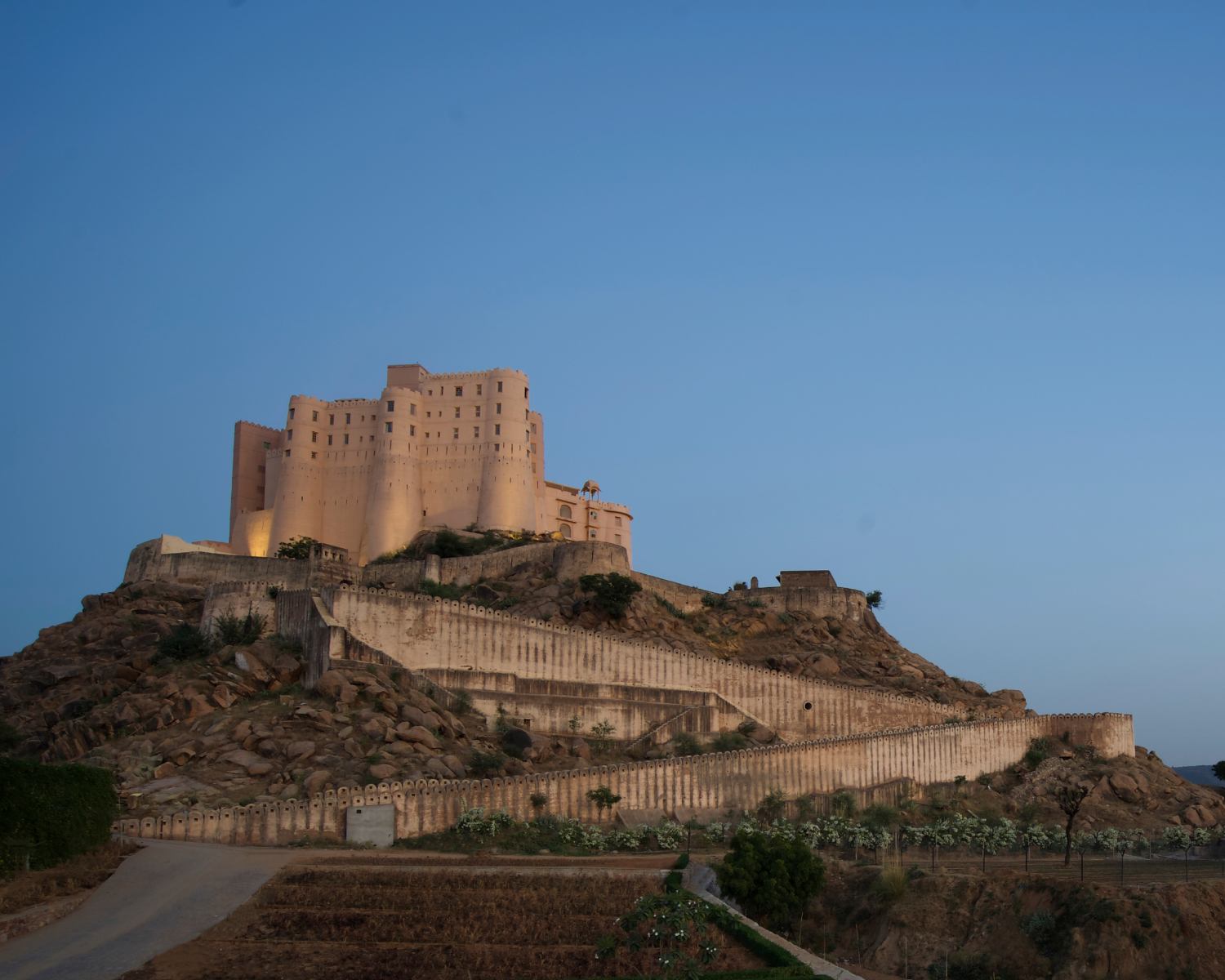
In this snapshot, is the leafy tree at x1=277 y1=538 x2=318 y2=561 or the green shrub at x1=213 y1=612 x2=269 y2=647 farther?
the leafy tree at x1=277 y1=538 x2=318 y2=561

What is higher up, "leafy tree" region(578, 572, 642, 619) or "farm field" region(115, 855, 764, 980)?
"leafy tree" region(578, 572, 642, 619)

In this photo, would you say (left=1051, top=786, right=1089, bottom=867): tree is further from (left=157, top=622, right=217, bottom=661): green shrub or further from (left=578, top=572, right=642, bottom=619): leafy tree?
(left=157, top=622, right=217, bottom=661): green shrub

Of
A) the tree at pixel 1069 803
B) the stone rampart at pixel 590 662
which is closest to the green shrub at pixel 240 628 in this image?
the stone rampart at pixel 590 662

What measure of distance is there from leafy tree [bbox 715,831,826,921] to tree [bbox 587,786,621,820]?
7313 millimetres

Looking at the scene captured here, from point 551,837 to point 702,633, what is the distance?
2373 cm

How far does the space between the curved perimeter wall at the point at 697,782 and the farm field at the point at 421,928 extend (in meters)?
3.00

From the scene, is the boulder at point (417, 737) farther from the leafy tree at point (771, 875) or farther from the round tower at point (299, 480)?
the round tower at point (299, 480)

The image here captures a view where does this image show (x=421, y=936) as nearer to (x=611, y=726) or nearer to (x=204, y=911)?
(x=204, y=911)

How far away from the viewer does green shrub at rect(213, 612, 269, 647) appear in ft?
125

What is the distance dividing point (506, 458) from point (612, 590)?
15275 mm

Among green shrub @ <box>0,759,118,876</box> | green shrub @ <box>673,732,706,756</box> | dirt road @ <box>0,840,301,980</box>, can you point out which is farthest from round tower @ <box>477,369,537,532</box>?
green shrub @ <box>0,759,118,876</box>

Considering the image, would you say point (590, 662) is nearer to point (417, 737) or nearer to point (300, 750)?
point (417, 737)

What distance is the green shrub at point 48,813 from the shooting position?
23.4 metres

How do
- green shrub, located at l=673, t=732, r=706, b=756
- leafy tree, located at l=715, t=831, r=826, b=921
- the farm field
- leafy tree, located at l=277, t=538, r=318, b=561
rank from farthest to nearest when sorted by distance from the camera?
leafy tree, located at l=277, t=538, r=318, b=561 → green shrub, located at l=673, t=732, r=706, b=756 → leafy tree, located at l=715, t=831, r=826, b=921 → the farm field
